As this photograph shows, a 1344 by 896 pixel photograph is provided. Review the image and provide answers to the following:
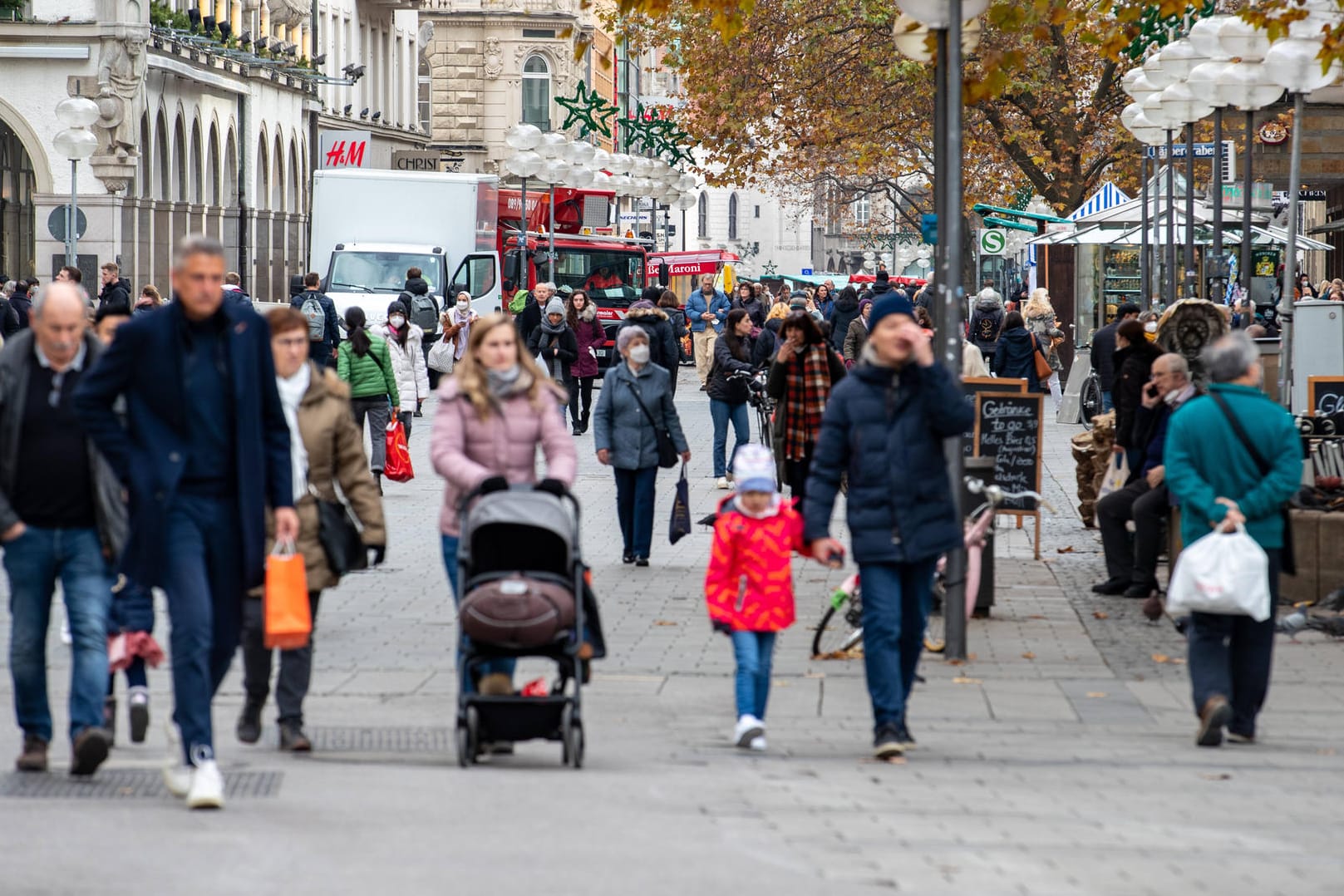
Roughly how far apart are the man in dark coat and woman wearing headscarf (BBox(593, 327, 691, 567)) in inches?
287

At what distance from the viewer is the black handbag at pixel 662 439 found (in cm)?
1448

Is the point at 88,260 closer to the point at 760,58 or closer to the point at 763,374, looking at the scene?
the point at 760,58

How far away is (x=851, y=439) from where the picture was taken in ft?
27.3

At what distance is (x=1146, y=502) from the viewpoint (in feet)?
41.7

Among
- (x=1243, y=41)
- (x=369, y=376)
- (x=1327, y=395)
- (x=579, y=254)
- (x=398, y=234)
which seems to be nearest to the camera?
(x=1327, y=395)

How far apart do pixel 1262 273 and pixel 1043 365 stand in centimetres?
2095

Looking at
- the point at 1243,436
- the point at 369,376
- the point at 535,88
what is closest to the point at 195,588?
the point at 1243,436

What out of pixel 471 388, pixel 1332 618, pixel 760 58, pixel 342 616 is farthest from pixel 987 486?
pixel 760 58

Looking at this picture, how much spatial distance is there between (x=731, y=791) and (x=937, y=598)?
442 centimetres

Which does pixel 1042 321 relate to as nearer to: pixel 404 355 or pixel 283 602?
pixel 404 355

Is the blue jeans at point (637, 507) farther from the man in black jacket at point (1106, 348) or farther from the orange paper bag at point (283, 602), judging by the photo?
the man in black jacket at point (1106, 348)

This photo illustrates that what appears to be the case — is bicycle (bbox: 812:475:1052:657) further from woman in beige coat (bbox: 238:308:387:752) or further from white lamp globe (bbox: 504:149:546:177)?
white lamp globe (bbox: 504:149:546:177)

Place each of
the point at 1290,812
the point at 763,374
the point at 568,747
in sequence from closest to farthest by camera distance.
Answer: the point at 1290,812, the point at 568,747, the point at 763,374

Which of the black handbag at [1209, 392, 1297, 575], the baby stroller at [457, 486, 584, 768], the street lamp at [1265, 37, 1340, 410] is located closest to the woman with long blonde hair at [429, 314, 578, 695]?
the baby stroller at [457, 486, 584, 768]
